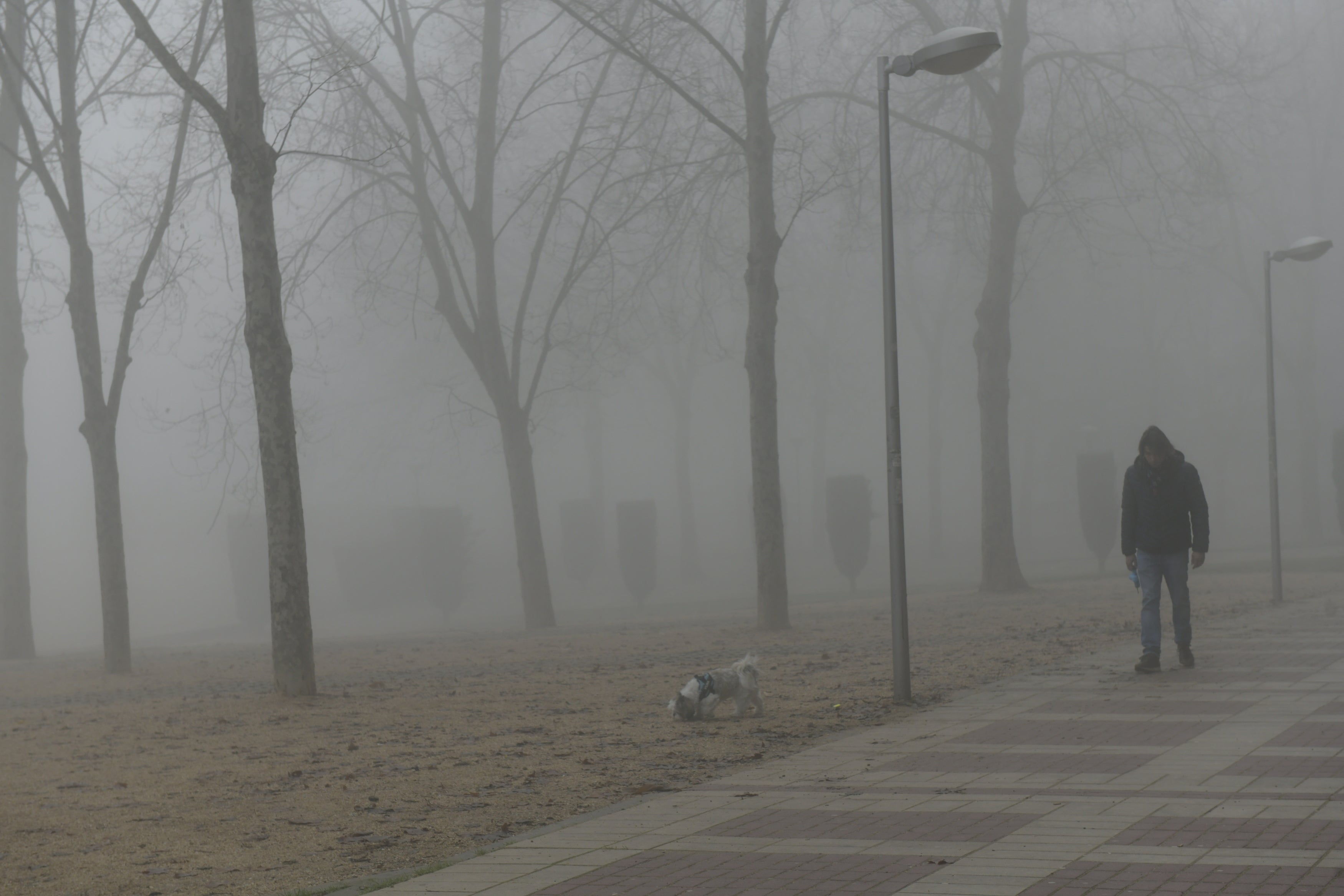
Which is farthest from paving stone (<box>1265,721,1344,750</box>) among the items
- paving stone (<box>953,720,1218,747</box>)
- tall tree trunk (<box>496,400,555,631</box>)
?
tall tree trunk (<box>496,400,555,631</box>)

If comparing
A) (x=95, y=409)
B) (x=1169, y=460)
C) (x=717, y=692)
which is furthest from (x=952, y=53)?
(x=95, y=409)

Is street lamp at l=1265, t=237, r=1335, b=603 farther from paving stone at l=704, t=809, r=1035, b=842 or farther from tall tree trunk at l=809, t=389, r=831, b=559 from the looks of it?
tall tree trunk at l=809, t=389, r=831, b=559

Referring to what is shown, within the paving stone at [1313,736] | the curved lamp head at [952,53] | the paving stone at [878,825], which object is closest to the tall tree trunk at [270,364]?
the curved lamp head at [952,53]

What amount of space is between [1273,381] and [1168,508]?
998 cm

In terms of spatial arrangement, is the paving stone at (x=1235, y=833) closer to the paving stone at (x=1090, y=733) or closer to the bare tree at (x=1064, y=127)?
the paving stone at (x=1090, y=733)

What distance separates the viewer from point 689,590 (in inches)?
1606

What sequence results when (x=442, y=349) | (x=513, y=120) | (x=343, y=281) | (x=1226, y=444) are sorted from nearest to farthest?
(x=513, y=120), (x=343, y=281), (x=442, y=349), (x=1226, y=444)

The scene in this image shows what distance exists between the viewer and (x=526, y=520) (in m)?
24.0

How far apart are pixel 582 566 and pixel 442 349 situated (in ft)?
35.8

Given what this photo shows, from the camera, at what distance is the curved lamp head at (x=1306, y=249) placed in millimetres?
21031

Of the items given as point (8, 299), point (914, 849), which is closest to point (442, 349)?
point (8, 299)

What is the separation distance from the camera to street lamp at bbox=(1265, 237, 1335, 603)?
1917cm

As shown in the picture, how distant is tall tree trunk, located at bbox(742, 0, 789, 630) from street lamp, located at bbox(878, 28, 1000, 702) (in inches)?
298

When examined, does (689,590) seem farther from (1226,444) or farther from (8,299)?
(1226,444)
